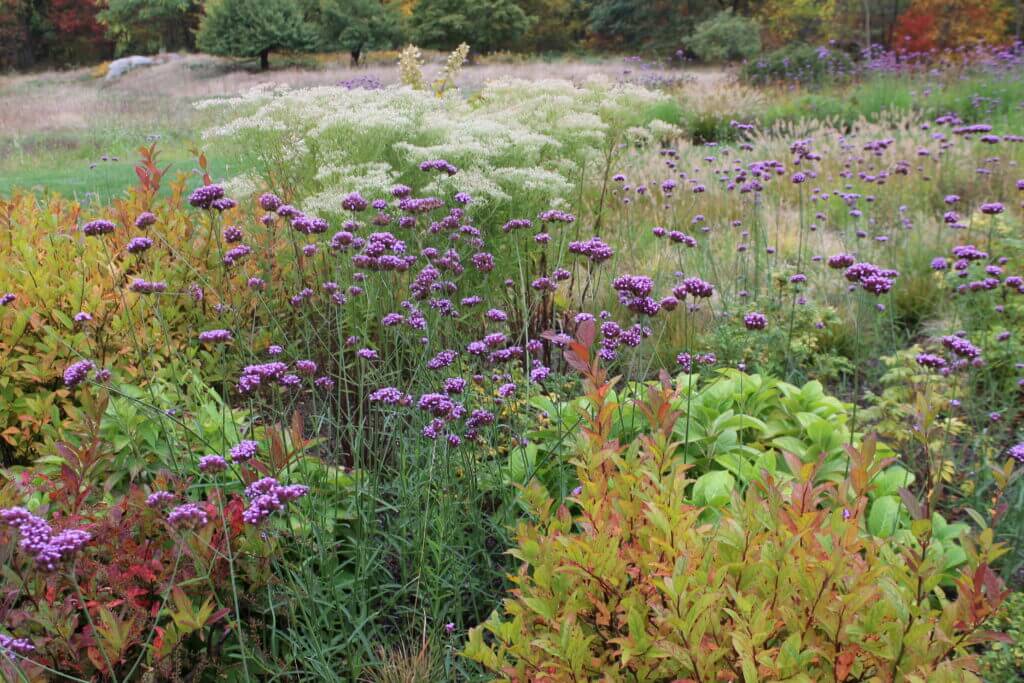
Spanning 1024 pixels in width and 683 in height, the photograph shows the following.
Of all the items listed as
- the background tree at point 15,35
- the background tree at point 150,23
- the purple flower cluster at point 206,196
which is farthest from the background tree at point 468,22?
the purple flower cluster at point 206,196

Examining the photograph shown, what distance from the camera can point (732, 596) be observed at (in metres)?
1.65

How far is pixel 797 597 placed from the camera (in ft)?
5.86

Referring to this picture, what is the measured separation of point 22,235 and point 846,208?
22.3 ft

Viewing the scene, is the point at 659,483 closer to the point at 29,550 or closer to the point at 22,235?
the point at 29,550

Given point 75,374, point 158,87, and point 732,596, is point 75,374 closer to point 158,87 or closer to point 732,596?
point 732,596

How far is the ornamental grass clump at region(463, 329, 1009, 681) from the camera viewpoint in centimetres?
156

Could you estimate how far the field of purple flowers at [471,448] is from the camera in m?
1.75

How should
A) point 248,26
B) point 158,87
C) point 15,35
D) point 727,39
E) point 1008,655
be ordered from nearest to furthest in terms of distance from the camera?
point 1008,655 < point 158,87 < point 248,26 < point 727,39 < point 15,35

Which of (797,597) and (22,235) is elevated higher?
(22,235)

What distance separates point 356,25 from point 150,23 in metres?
13.2

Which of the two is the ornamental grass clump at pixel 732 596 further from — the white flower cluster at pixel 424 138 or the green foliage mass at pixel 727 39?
the green foliage mass at pixel 727 39

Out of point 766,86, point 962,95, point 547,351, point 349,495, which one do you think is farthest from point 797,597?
point 766,86

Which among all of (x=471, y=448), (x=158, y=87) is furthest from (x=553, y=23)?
(x=471, y=448)

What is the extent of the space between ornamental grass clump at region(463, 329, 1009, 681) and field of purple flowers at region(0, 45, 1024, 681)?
0.01 meters
